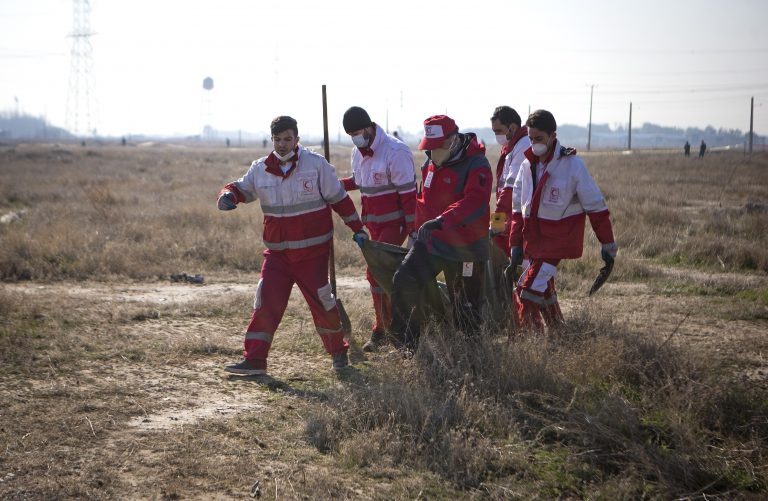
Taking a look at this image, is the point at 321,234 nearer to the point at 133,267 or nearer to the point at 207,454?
the point at 207,454

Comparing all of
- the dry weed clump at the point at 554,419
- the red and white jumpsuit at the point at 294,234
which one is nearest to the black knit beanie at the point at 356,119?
the red and white jumpsuit at the point at 294,234

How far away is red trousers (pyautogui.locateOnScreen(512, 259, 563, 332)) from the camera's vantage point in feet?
17.3

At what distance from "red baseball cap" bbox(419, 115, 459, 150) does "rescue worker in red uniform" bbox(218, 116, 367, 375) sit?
78cm

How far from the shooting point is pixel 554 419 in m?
4.31

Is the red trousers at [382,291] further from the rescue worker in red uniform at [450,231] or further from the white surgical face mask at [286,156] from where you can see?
the white surgical face mask at [286,156]

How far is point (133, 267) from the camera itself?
9766mm

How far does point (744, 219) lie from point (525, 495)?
1111 centimetres

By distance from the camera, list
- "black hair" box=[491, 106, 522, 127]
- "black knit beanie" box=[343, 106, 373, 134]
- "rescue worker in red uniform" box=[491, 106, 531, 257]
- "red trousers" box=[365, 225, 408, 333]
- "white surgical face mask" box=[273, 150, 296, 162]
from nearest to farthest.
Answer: "white surgical face mask" box=[273, 150, 296, 162] → "black knit beanie" box=[343, 106, 373, 134] → "red trousers" box=[365, 225, 408, 333] → "rescue worker in red uniform" box=[491, 106, 531, 257] → "black hair" box=[491, 106, 522, 127]

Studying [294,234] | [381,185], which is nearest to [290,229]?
[294,234]

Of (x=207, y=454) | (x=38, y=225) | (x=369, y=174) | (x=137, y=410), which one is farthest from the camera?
(x=38, y=225)

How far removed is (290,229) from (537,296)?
1.95m

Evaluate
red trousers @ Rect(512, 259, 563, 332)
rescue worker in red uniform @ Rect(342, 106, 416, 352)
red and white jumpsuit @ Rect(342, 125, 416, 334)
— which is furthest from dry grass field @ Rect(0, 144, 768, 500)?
red and white jumpsuit @ Rect(342, 125, 416, 334)

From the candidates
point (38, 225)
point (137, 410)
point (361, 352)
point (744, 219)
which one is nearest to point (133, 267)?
point (38, 225)

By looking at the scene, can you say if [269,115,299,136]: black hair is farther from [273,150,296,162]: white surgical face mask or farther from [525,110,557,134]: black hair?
[525,110,557,134]: black hair
